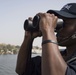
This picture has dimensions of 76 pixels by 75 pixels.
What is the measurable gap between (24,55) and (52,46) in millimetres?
689

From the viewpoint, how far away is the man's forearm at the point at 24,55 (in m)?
2.39

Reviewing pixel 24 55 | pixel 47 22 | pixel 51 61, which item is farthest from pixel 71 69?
pixel 24 55

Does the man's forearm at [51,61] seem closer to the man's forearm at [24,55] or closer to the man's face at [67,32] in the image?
the man's face at [67,32]

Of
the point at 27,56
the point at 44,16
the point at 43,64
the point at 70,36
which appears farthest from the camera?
the point at 27,56

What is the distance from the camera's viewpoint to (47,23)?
1839mm

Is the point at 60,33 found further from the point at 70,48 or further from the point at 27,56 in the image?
the point at 27,56

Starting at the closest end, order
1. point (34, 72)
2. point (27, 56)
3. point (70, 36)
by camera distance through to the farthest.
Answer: point (70, 36), point (34, 72), point (27, 56)

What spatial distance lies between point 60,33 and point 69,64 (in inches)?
12.3

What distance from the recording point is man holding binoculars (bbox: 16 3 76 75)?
173 cm

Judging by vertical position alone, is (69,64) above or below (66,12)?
below

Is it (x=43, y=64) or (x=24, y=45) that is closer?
(x=43, y=64)

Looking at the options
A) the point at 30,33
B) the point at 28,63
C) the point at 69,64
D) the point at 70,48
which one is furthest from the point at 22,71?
the point at 69,64

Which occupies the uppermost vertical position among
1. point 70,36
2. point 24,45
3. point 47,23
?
point 47,23

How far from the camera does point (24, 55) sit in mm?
2402
